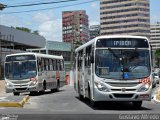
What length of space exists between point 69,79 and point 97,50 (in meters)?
42.7

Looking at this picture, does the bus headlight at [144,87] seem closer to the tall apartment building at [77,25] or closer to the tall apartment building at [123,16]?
the tall apartment building at [123,16]

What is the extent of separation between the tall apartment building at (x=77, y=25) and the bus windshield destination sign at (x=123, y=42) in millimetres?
67919

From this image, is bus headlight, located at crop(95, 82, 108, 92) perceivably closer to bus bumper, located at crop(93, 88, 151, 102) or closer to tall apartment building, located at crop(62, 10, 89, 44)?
bus bumper, located at crop(93, 88, 151, 102)

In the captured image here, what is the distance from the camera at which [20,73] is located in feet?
104

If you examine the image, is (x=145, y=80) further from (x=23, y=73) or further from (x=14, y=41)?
(x=14, y=41)

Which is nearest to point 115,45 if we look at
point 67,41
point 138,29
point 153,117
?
point 153,117

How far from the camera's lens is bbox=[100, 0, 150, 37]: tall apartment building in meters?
61.6

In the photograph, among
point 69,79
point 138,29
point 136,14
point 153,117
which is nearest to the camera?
point 153,117

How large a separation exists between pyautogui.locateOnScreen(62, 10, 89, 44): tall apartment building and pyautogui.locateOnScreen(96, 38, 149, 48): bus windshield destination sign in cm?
6792

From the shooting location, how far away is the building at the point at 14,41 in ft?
225

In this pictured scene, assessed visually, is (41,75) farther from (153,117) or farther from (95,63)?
(153,117)

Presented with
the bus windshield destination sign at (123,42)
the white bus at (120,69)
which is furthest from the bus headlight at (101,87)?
the bus windshield destination sign at (123,42)

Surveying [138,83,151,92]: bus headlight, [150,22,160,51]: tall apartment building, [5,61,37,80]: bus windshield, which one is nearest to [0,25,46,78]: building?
[5,61,37,80]: bus windshield

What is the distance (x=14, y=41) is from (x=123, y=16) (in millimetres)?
18520
